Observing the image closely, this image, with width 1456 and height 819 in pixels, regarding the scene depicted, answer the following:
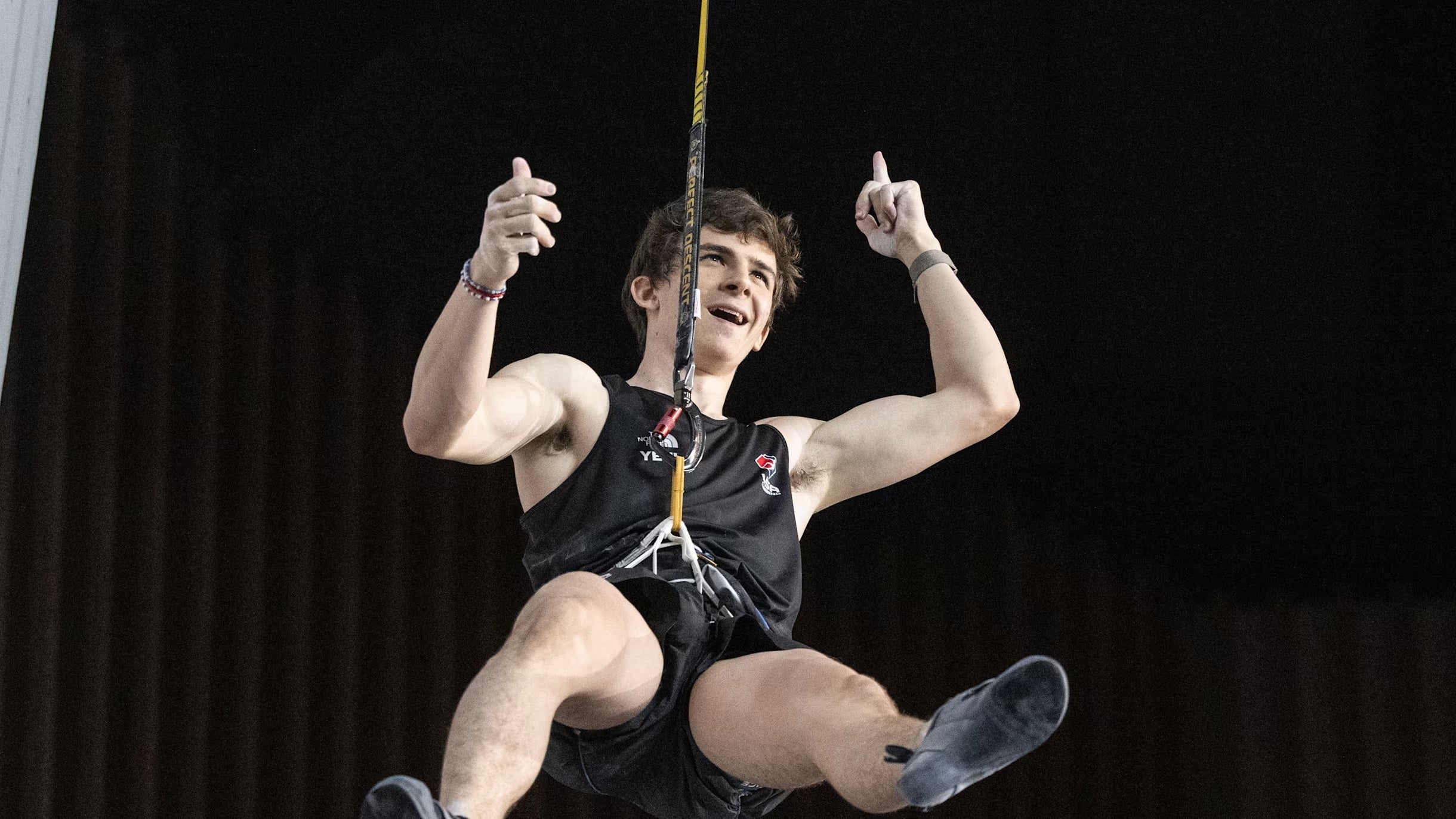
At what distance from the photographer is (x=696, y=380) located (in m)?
2.32

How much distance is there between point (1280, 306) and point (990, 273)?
762mm

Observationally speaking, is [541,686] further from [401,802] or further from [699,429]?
[699,429]

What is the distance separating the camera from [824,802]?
11.1 ft

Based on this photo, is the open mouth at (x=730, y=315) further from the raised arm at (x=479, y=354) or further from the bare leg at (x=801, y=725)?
the bare leg at (x=801, y=725)

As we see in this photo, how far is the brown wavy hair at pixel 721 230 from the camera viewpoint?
94.8 inches

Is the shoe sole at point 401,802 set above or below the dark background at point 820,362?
below

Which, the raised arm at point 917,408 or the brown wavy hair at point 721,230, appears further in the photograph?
the brown wavy hair at point 721,230

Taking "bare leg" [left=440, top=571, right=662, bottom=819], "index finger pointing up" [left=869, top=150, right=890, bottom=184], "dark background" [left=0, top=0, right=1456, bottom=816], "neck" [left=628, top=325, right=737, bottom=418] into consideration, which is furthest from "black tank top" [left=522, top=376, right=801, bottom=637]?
"dark background" [left=0, top=0, right=1456, bottom=816]

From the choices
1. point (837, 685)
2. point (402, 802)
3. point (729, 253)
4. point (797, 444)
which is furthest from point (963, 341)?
point (402, 802)

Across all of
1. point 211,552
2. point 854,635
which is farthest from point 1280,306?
point 211,552

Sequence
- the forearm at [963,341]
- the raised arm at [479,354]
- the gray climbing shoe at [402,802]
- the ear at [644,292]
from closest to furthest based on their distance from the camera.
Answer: the gray climbing shoe at [402,802]
the raised arm at [479,354]
the forearm at [963,341]
the ear at [644,292]

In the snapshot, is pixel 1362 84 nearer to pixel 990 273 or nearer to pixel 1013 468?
pixel 990 273

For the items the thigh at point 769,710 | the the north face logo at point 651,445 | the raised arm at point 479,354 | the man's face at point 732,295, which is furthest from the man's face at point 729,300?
the thigh at point 769,710

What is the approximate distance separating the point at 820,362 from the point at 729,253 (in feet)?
4.46
